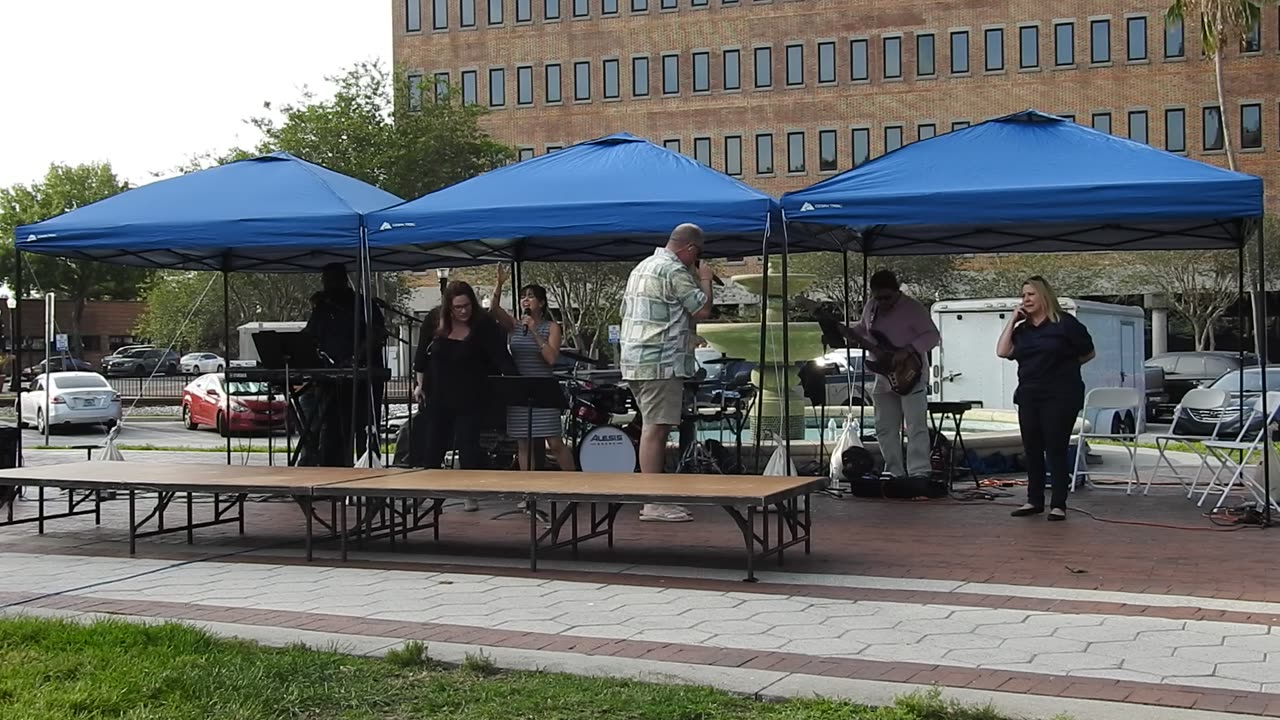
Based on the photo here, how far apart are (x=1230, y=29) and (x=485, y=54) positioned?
36306 millimetres

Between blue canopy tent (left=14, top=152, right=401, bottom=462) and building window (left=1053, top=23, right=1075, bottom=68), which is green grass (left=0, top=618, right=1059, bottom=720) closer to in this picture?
blue canopy tent (left=14, top=152, right=401, bottom=462)

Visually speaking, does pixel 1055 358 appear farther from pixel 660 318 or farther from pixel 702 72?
pixel 702 72

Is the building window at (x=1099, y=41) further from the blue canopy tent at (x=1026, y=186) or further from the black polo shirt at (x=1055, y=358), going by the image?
the black polo shirt at (x=1055, y=358)

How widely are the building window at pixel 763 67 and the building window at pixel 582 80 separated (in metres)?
7.66

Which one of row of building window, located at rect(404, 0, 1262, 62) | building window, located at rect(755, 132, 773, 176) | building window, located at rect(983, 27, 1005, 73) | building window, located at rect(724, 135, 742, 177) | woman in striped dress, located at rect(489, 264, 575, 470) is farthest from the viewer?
building window, located at rect(724, 135, 742, 177)

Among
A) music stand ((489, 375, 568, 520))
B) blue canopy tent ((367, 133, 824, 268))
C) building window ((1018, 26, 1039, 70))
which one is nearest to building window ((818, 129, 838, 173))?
building window ((1018, 26, 1039, 70))

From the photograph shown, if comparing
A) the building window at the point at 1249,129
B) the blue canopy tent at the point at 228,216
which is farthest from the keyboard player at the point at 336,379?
the building window at the point at 1249,129

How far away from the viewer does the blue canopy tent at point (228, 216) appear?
11.1 m

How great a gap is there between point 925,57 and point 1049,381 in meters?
50.5

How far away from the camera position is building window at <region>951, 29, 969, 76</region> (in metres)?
57.7

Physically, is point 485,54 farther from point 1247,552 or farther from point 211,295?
point 1247,552

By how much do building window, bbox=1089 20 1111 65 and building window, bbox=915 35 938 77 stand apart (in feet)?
20.0

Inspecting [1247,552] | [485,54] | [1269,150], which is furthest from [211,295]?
[1247,552]

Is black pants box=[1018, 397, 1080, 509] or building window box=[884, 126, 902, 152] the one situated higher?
building window box=[884, 126, 902, 152]
